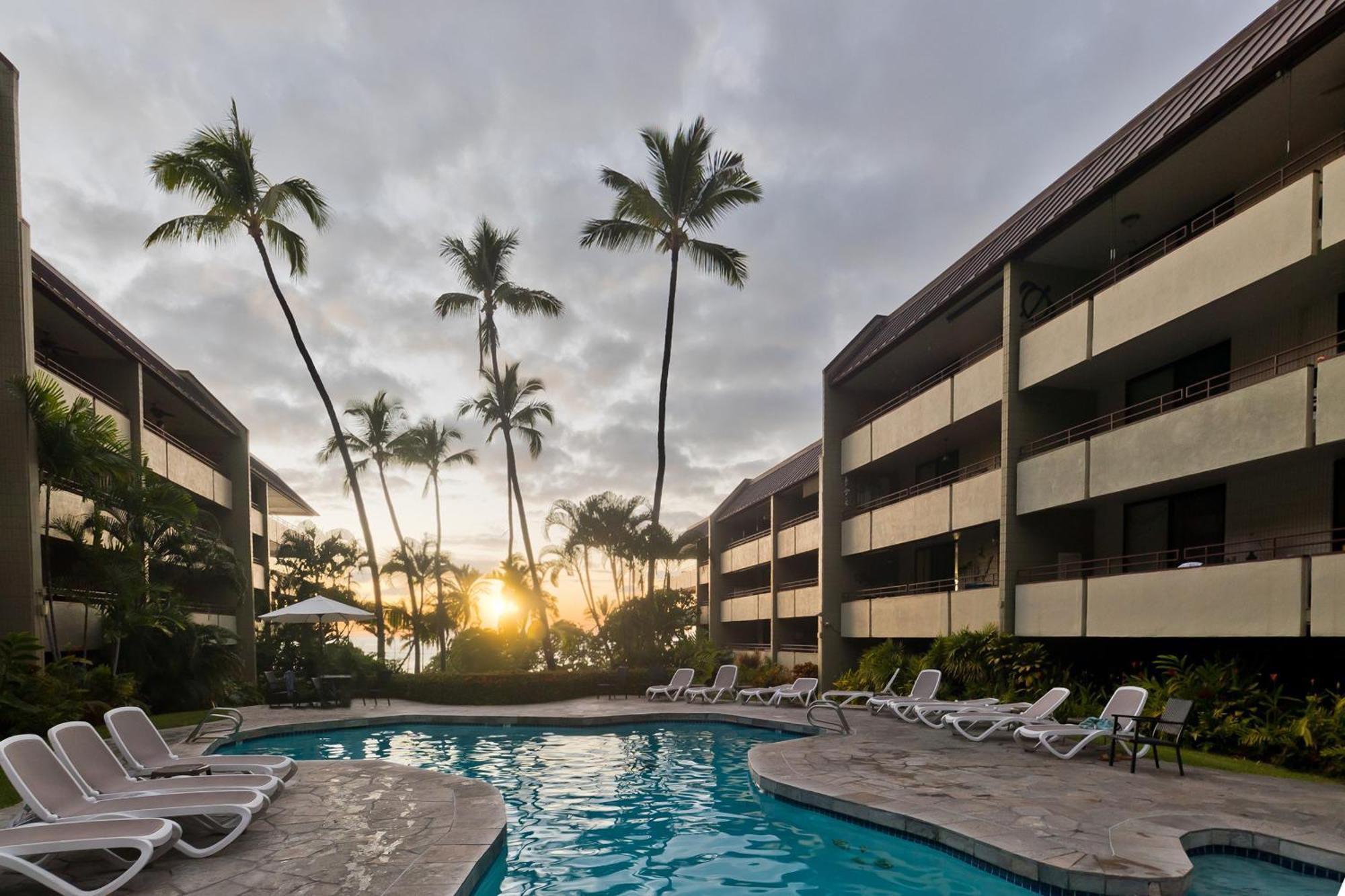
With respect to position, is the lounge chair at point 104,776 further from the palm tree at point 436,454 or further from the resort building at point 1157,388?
the palm tree at point 436,454

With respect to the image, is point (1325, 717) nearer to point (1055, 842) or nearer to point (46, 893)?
point (1055, 842)

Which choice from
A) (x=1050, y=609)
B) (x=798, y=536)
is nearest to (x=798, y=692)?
(x=1050, y=609)

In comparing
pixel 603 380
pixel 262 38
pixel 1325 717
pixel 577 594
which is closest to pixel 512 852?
pixel 1325 717

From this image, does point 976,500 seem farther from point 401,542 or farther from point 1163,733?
point 401,542

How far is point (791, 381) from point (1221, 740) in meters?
18.6

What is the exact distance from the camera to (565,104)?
15.0 m

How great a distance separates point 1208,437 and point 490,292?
77.0 ft

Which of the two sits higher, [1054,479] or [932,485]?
[1054,479]

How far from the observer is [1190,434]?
14.0 meters

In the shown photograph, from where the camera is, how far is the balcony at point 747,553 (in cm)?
3719

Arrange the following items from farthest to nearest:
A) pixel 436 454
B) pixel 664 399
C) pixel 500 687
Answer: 1. pixel 436 454
2. pixel 664 399
3. pixel 500 687

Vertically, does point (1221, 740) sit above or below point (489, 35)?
below

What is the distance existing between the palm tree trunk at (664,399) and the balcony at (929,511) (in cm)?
588

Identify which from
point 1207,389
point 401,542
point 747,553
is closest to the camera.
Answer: point 1207,389
